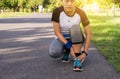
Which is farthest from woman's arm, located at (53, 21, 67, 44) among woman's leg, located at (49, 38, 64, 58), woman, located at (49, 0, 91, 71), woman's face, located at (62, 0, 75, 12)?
woman's face, located at (62, 0, 75, 12)

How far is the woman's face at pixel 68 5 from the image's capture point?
7282mm

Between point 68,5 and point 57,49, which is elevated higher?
point 68,5

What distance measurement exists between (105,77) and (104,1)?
51.0 meters

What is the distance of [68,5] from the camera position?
24.1ft

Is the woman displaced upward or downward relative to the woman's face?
downward

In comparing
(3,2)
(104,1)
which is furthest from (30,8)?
(104,1)

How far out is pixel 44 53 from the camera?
984 centimetres

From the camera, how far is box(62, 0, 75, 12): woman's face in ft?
23.9

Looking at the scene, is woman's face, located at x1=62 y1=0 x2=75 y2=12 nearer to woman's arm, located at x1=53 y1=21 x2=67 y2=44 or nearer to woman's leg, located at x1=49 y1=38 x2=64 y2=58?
woman's arm, located at x1=53 y1=21 x2=67 y2=44

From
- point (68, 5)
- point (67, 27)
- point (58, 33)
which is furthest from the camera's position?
point (67, 27)

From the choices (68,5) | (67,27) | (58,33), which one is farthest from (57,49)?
(68,5)

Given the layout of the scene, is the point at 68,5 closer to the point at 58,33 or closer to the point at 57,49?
the point at 58,33

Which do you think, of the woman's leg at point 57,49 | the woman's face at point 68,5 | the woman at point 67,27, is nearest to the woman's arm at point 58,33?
the woman at point 67,27

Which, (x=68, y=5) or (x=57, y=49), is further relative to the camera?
(x=57, y=49)
